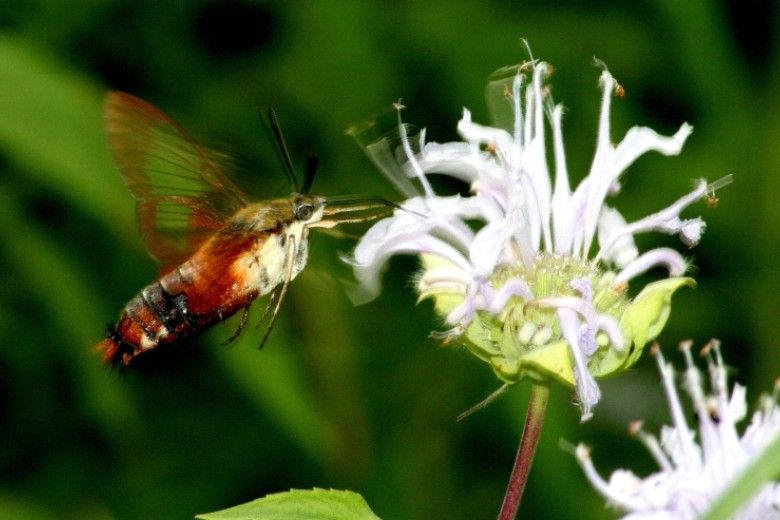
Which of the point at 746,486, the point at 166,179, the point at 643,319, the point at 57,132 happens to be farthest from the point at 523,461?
the point at 57,132

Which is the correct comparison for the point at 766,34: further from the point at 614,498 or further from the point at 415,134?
the point at 614,498

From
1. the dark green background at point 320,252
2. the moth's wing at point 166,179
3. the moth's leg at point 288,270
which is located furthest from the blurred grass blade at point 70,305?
the moth's leg at point 288,270

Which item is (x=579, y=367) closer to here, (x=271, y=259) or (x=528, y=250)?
(x=528, y=250)

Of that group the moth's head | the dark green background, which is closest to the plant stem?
the moth's head

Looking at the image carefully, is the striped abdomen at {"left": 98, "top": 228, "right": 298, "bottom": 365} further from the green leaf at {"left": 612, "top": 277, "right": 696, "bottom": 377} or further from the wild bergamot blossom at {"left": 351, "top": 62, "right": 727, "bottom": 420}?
the green leaf at {"left": 612, "top": 277, "right": 696, "bottom": 377}

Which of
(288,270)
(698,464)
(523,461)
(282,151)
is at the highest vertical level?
(282,151)
